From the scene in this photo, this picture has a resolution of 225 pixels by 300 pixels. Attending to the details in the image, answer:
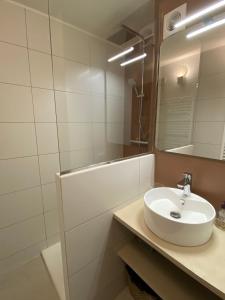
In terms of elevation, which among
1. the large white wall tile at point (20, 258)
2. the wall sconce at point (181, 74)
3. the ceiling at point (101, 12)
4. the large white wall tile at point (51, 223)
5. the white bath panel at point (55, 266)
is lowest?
the white bath panel at point (55, 266)

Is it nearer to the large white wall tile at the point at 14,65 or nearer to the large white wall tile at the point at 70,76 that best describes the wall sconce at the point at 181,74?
the large white wall tile at the point at 70,76

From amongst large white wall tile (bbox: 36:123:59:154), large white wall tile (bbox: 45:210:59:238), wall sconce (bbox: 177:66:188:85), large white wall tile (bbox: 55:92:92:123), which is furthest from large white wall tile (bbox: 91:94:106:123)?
large white wall tile (bbox: 45:210:59:238)

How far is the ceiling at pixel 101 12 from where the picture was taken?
1.19 meters

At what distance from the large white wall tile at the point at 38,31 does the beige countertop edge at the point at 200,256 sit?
5.01ft

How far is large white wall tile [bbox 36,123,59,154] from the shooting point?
1480 millimetres

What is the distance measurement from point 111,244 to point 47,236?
95 cm

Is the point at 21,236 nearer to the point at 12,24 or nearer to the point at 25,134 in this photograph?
the point at 25,134

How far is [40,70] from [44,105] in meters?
0.29

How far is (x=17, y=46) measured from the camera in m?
1.27

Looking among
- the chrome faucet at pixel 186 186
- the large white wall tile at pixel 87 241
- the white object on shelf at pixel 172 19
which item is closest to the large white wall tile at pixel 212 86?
the white object on shelf at pixel 172 19

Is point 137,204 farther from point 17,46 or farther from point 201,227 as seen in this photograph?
point 17,46

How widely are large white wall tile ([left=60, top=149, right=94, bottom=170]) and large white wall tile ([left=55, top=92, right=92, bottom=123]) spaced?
0.36m

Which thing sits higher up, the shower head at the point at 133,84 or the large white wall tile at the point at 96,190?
the shower head at the point at 133,84

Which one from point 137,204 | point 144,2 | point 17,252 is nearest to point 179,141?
point 137,204
